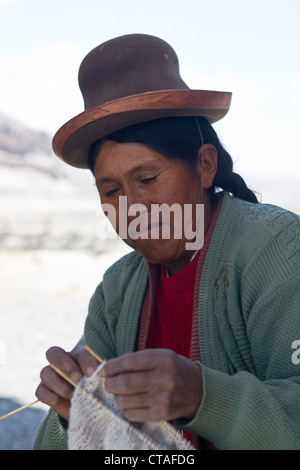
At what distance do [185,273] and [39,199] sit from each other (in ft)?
46.1

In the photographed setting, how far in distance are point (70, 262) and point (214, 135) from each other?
8369 millimetres

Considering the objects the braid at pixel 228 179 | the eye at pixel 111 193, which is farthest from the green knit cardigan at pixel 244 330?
the eye at pixel 111 193

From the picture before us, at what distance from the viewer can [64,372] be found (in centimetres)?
153

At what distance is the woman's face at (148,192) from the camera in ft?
5.92

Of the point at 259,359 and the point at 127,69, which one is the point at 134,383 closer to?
the point at 259,359

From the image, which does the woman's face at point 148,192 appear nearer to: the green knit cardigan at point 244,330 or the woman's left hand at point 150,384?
the green knit cardigan at point 244,330

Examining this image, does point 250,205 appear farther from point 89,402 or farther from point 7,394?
point 7,394

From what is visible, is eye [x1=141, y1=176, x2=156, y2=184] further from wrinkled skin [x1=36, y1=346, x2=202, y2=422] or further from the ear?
wrinkled skin [x1=36, y1=346, x2=202, y2=422]

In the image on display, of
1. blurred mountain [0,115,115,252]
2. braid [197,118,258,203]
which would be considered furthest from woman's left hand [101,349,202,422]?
blurred mountain [0,115,115,252]

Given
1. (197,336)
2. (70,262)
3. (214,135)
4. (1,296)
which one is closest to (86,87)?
(214,135)

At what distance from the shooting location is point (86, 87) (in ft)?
6.32

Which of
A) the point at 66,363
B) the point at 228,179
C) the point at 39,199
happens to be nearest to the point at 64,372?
the point at 66,363

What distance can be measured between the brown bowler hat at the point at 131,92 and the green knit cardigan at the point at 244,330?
0.33 m
